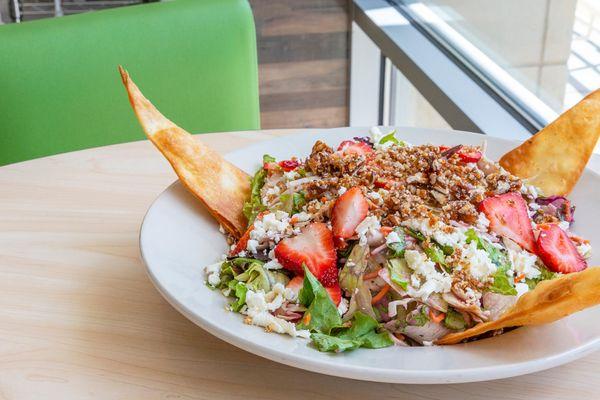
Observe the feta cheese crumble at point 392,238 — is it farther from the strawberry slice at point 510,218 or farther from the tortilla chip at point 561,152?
the tortilla chip at point 561,152

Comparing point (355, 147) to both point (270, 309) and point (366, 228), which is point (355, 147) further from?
point (270, 309)

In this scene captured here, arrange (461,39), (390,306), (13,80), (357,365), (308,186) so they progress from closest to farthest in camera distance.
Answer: (357,365), (390,306), (308,186), (13,80), (461,39)

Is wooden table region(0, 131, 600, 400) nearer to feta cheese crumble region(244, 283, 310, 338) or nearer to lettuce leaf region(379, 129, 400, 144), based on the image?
feta cheese crumble region(244, 283, 310, 338)

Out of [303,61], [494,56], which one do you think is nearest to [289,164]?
[494,56]

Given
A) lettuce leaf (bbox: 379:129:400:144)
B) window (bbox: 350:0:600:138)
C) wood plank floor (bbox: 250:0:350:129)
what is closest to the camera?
lettuce leaf (bbox: 379:129:400:144)

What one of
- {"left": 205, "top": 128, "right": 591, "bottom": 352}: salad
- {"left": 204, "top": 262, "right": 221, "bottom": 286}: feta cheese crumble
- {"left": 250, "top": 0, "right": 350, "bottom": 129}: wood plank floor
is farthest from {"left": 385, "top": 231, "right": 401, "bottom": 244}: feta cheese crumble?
{"left": 250, "top": 0, "right": 350, "bottom": 129}: wood plank floor

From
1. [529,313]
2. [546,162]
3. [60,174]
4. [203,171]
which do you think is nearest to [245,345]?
[529,313]

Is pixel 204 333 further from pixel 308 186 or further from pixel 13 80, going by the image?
pixel 13 80
